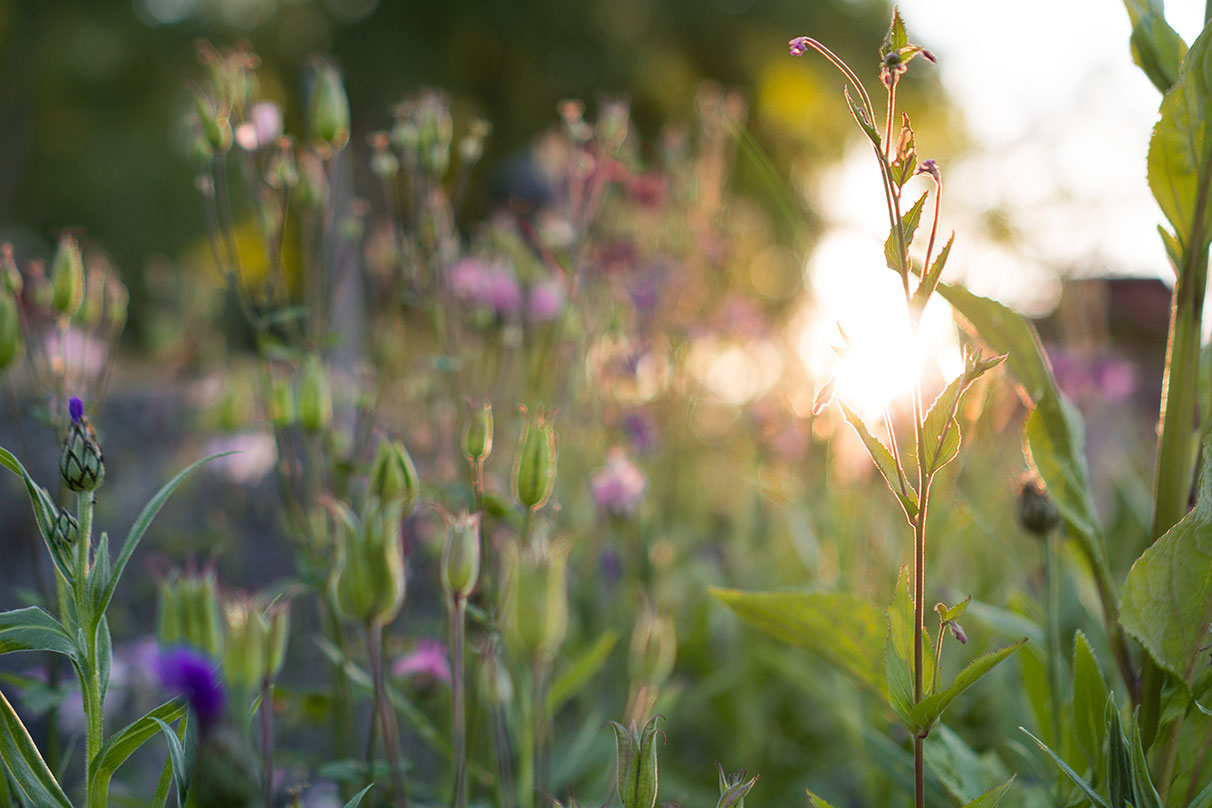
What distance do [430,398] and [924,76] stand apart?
7874mm

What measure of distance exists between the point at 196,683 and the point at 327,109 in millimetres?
577

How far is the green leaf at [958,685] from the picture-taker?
1.46 feet

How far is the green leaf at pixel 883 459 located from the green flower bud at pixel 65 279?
25.6 inches

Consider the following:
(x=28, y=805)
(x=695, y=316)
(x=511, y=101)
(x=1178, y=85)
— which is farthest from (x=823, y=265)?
(x=511, y=101)

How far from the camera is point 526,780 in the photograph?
2.50ft

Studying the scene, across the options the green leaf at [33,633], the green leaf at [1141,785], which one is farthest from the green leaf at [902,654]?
the green leaf at [33,633]

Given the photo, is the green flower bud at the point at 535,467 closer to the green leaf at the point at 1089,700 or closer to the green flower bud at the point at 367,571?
the green flower bud at the point at 367,571

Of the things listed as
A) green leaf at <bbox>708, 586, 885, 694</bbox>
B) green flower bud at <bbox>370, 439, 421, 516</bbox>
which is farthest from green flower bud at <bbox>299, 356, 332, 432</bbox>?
green leaf at <bbox>708, 586, 885, 694</bbox>

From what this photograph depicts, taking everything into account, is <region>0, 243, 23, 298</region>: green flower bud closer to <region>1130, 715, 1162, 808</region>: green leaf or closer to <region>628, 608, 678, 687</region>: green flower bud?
<region>628, 608, 678, 687</region>: green flower bud

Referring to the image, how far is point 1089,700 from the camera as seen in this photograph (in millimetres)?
576

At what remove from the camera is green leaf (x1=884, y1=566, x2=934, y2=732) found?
0.47 m

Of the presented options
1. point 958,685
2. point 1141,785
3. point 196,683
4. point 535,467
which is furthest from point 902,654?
point 196,683

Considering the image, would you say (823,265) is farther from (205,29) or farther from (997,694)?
(205,29)

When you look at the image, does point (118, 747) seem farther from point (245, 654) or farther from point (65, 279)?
point (65, 279)
